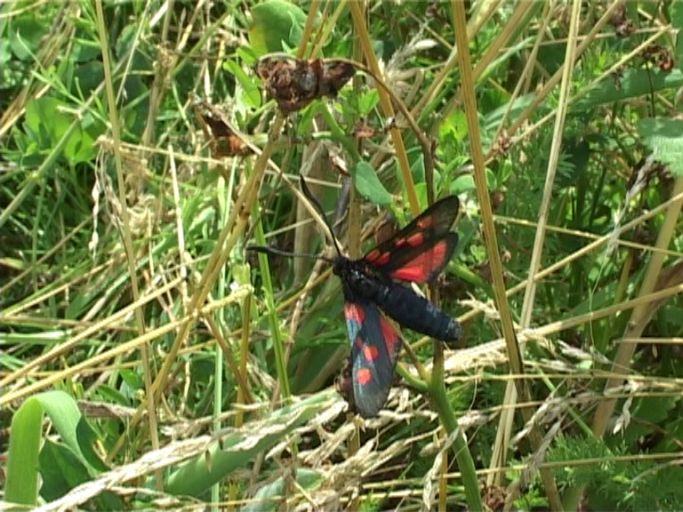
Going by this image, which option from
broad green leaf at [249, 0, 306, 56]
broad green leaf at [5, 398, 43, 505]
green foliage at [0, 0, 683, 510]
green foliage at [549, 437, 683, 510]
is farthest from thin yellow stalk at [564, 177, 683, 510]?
broad green leaf at [5, 398, 43, 505]

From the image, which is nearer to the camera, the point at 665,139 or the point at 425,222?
the point at 425,222

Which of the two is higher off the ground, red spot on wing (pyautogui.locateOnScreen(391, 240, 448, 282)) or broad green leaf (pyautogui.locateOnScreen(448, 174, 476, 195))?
broad green leaf (pyautogui.locateOnScreen(448, 174, 476, 195))

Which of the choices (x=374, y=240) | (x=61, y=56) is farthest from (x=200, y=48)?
(x=374, y=240)

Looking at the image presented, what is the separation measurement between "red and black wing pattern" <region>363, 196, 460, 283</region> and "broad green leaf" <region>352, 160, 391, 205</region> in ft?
0.15

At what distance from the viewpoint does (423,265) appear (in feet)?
3.83

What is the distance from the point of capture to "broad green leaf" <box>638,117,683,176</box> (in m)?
1.22

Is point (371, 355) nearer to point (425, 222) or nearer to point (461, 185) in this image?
point (425, 222)

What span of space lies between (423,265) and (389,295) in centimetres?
5

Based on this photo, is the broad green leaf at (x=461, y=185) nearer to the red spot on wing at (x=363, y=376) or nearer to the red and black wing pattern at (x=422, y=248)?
the red and black wing pattern at (x=422, y=248)

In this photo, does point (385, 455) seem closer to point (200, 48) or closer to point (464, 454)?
point (464, 454)

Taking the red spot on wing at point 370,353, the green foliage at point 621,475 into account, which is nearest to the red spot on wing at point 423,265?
the red spot on wing at point 370,353

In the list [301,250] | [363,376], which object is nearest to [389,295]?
[363,376]

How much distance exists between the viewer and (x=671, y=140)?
1.26 m

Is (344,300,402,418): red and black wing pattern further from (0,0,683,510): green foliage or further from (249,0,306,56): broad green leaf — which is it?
(249,0,306,56): broad green leaf
